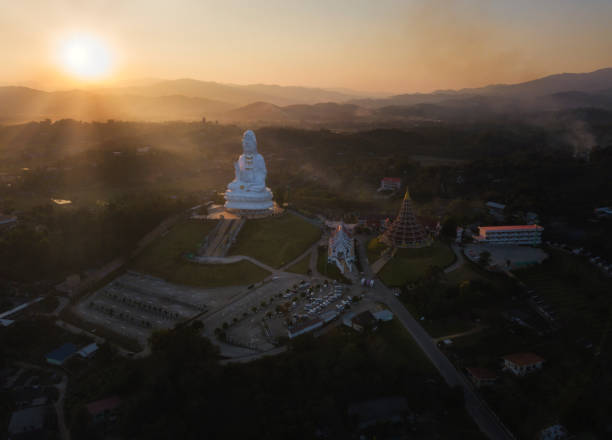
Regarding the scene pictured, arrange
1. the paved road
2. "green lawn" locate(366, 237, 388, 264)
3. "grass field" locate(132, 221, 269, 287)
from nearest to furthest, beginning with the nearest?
1. the paved road
2. "grass field" locate(132, 221, 269, 287)
3. "green lawn" locate(366, 237, 388, 264)

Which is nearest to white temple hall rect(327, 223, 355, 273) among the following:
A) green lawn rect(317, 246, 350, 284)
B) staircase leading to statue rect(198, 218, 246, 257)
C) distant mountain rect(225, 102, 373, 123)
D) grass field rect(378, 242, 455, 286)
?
green lawn rect(317, 246, 350, 284)

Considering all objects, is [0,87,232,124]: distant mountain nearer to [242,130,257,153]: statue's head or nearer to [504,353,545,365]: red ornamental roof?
[242,130,257,153]: statue's head

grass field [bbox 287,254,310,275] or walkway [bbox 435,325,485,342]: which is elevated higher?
grass field [bbox 287,254,310,275]

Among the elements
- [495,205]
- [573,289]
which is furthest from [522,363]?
A: [495,205]

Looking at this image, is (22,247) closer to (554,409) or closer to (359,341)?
(359,341)

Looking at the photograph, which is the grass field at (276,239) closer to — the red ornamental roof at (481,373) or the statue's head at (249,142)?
the statue's head at (249,142)

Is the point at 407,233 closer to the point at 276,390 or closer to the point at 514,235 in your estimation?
the point at 514,235

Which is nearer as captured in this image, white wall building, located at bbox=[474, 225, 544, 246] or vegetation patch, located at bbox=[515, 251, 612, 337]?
vegetation patch, located at bbox=[515, 251, 612, 337]
